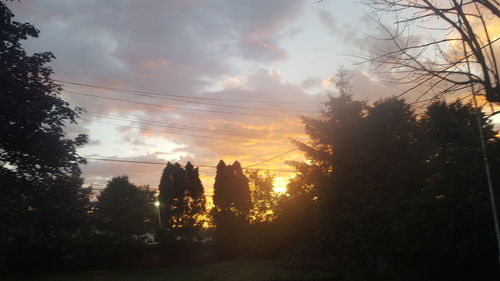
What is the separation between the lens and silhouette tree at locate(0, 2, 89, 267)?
870cm

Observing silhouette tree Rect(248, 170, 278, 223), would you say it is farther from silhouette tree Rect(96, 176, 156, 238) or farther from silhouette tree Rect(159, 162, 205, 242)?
silhouette tree Rect(96, 176, 156, 238)

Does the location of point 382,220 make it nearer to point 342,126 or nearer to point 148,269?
point 342,126

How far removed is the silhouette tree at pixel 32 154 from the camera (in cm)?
870

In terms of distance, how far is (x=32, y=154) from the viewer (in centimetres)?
927

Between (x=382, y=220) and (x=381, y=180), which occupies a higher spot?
(x=381, y=180)

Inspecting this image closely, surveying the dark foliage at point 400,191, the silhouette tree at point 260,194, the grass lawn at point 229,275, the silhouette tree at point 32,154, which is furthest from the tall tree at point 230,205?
the silhouette tree at point 32,154

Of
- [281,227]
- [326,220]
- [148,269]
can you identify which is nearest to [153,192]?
[148,269]

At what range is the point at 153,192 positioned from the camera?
41469 millimetres

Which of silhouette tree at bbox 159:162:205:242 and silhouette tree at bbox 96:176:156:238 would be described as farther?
silhouette tree at bbox 159:162:205:242

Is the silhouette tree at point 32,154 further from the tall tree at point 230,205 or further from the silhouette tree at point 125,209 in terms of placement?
the tall tree at point 230,205

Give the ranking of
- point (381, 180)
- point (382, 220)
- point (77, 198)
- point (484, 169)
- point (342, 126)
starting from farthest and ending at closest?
point (342, 126) → point (381, 180) → point (382, 220) → point (484, 169) → point (77, 198)

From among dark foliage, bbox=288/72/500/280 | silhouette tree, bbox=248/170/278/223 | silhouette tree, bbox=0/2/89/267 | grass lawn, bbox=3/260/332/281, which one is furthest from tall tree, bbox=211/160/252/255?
silhouette tree, bbox=0/2/89/267

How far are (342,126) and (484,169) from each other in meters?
8.40

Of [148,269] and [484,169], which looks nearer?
[484,169]
